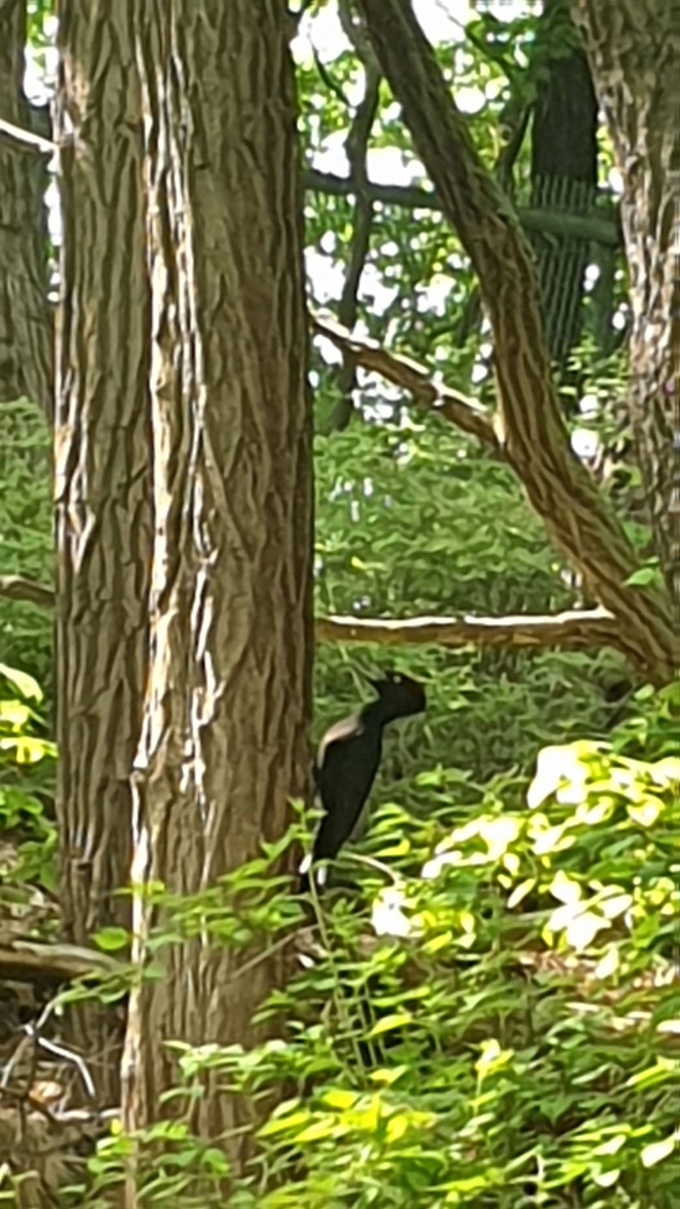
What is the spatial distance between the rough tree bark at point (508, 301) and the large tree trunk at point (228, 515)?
0.53 ft

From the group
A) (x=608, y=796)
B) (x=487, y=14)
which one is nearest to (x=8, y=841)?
(x=608, y=796)

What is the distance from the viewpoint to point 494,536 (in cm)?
150

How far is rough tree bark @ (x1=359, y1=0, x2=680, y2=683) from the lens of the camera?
4.77 ft

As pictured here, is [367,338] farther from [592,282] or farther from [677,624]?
[677,624]

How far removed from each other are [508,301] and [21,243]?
514mm

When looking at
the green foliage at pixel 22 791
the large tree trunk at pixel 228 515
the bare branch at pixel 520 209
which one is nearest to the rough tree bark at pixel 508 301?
the bare branch at pixel 520 209

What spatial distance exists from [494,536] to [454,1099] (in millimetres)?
488

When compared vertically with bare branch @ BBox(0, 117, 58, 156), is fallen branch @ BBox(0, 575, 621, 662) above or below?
below

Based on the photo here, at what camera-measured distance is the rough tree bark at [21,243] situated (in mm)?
1691

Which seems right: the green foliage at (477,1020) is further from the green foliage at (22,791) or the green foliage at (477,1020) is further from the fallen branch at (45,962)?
the green foliage at (22,791)

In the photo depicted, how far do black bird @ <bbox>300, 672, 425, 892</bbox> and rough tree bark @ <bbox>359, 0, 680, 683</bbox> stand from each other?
0.18 meters

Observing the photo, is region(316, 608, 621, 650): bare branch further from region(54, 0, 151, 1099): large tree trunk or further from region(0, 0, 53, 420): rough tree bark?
region(0, 0, 53, 420): rough tree bark

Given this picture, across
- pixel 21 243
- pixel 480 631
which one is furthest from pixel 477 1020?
pixel 21 243

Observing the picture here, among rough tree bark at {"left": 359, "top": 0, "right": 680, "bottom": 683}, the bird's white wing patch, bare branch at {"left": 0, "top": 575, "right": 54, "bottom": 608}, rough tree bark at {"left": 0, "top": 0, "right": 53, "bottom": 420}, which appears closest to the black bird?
the bird's white wing patch
